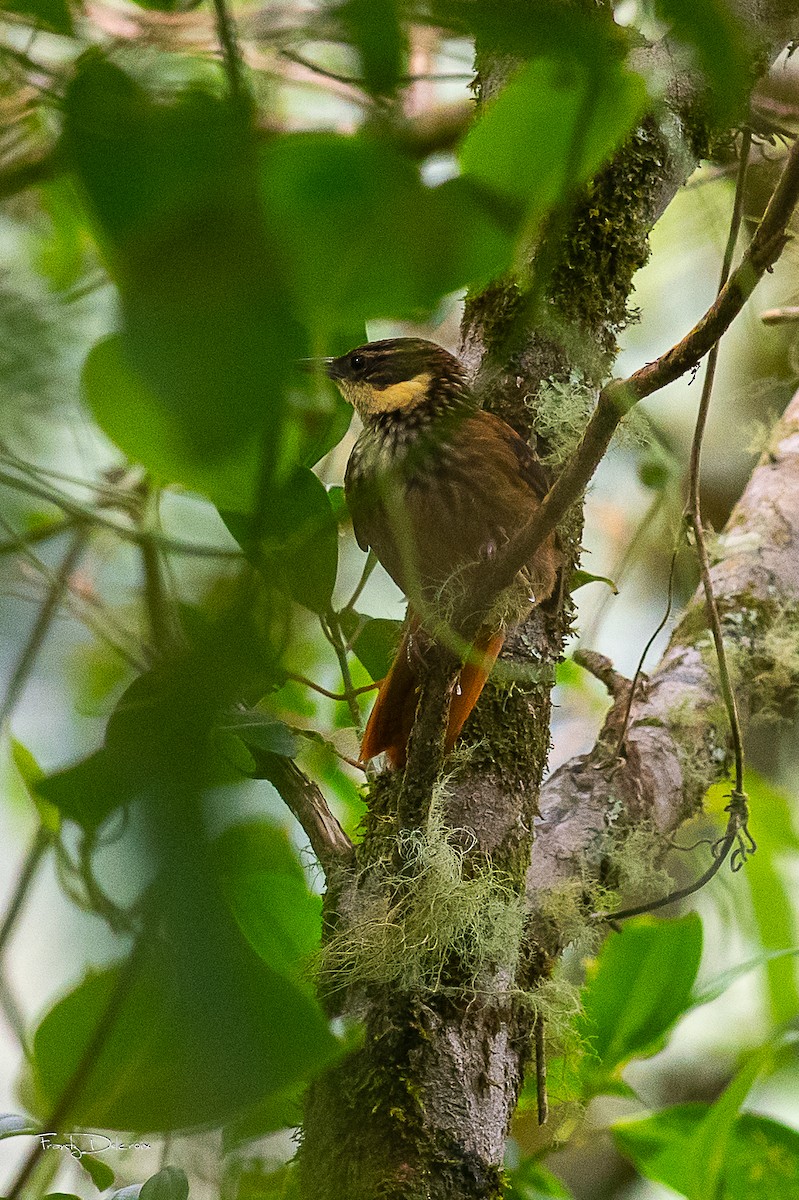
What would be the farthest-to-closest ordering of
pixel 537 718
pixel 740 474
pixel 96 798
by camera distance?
pixel 740 474, pixel 537 718, pixel 96 798

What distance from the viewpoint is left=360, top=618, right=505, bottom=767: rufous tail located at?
1.59 meters

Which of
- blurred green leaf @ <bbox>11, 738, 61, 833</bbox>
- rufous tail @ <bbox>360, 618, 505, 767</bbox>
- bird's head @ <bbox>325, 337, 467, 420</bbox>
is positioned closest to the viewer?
blurred green leaf @ <bbox>11, 738, 61, 833</bbox>

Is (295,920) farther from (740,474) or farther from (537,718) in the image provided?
(740,474)

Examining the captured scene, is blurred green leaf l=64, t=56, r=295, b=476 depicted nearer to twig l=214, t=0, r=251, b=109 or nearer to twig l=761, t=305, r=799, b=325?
twig l=214, t=0, r=251, b=109

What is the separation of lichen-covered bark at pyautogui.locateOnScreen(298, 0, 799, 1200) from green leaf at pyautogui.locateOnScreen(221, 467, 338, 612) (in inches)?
16.0

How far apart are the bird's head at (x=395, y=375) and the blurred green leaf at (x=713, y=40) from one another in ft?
5.45

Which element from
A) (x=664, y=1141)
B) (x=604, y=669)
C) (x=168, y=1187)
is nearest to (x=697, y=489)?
(x=604, y=669)

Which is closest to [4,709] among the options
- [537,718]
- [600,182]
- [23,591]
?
[23,591]

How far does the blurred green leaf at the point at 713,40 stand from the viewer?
0.27 metres

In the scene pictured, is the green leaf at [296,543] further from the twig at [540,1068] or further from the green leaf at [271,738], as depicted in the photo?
the twig at [540,1068]

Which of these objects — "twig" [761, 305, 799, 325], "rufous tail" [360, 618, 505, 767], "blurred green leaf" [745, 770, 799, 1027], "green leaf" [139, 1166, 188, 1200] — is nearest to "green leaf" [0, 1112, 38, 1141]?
"green leaf" [139, 1166, 188, 1200]

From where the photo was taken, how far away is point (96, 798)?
0.79 ft

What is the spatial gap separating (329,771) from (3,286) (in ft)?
5.34

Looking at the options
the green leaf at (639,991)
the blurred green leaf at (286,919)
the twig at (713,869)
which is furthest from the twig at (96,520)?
the green leaf at (639,991)
